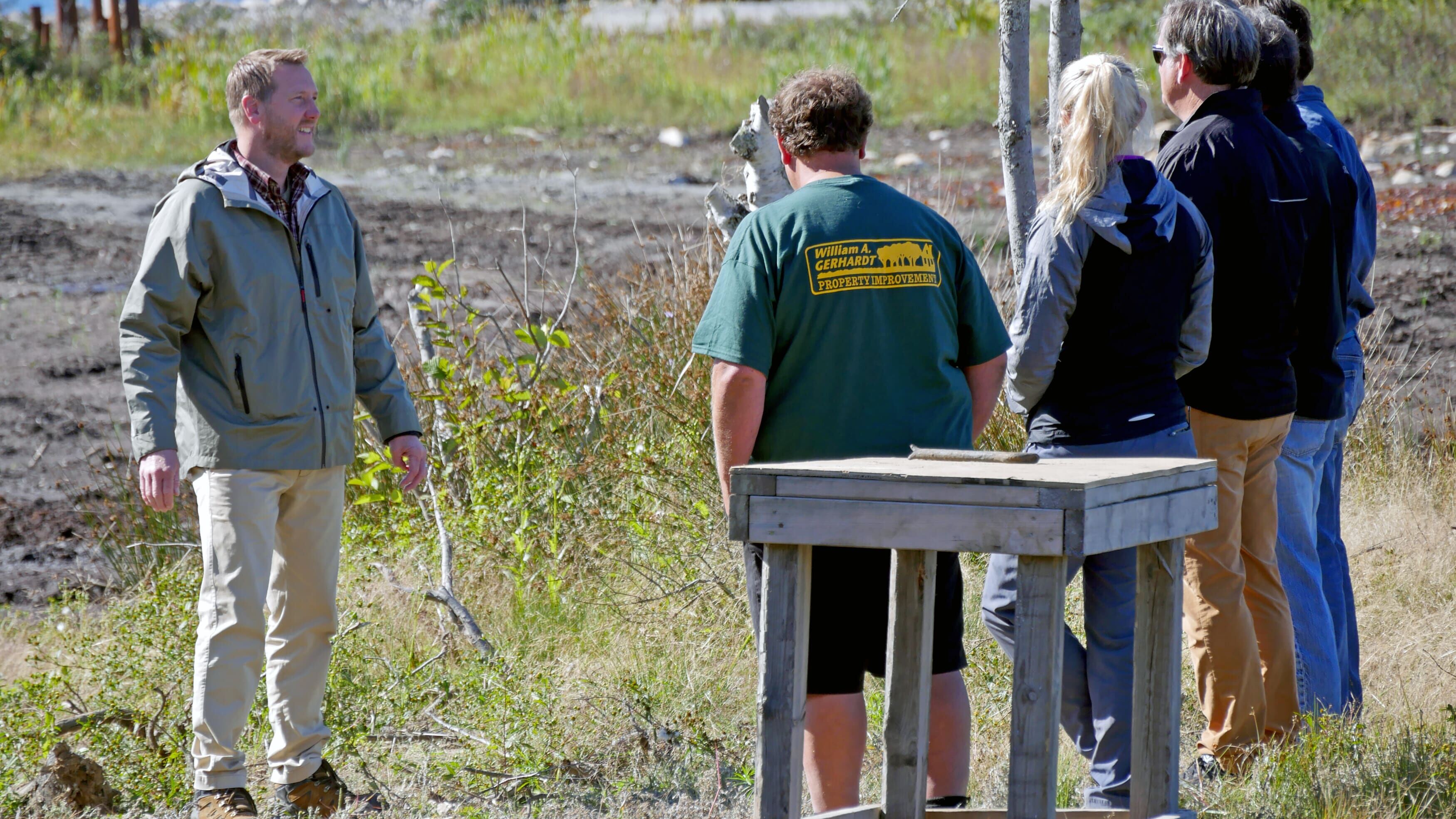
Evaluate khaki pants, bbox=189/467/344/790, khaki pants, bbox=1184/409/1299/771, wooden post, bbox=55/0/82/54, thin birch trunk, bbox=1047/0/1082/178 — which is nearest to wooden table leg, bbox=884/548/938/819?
khaki pants, bbox=1184/409/1299/771

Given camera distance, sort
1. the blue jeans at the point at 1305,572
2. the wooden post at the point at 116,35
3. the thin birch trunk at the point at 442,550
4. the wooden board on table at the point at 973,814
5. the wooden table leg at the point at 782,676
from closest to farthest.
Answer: the wooden table leg at the point at 782,676 < the wooden board on table at the point at 973,814 < the blue jeans at the point at 1305,572 < the thin birch trunk at the point at 442,550 < the wooden post at the point at 116,35

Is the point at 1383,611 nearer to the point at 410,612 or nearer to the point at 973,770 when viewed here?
the point at 973,770

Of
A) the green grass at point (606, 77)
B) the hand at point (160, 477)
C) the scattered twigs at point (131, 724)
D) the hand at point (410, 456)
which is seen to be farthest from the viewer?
the green grass at point (606, 77)

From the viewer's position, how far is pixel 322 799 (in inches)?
140

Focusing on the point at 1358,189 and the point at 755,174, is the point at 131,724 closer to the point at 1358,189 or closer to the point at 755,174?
the point at 755,174

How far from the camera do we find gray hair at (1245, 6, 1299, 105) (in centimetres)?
352

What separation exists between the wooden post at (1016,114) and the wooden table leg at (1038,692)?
211 centimetres

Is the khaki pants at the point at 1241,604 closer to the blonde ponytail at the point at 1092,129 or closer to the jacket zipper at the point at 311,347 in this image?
the blonde ponytail at the point at 1092,129

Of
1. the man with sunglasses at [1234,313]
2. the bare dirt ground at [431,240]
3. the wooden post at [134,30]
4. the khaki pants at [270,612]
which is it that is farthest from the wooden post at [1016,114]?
the wooden post at [134,30]

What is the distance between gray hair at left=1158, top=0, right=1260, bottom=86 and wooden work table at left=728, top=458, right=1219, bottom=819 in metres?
1.14

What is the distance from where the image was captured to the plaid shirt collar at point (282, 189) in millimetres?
Answer: 3438

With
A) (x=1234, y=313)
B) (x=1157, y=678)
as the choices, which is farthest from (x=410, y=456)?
(x=1234, y=313)

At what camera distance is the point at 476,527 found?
5227 mm

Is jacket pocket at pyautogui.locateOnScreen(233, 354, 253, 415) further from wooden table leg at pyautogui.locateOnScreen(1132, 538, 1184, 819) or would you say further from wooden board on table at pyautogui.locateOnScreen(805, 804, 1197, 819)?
wooden table leg at pyautogui.locateOnScreen(1132, 538, 1184, 819)
